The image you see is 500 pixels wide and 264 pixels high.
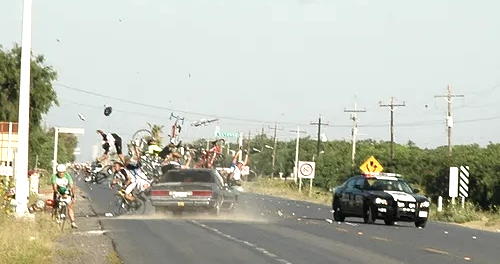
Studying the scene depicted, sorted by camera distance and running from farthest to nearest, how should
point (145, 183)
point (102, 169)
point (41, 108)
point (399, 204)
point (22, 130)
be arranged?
point (41, 108)
point (102, 169)
point (145, 183)
point (399, 204)
point (22, 130)

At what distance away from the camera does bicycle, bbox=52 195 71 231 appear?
26.6 metres

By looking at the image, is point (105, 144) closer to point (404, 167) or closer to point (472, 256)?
point (472, 256)

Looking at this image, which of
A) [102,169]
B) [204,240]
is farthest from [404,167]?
[204,240]

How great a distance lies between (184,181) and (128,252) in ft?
53.7

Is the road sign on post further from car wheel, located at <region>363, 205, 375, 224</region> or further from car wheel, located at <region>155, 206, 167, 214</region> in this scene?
car wheel, located at <region>155, 206, 167, 214</region>

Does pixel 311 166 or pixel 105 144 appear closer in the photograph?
pixel 105 144

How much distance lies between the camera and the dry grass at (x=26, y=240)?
16.5 m

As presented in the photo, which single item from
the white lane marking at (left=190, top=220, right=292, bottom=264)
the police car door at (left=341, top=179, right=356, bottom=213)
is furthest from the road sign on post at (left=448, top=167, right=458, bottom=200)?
the white lane marking at (left=190, top=220, right=292, bottom=264)

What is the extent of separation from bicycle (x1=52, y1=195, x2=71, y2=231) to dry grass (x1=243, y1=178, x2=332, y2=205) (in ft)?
145

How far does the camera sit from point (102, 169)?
4847cm

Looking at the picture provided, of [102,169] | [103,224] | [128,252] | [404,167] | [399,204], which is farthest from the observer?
[404,167]

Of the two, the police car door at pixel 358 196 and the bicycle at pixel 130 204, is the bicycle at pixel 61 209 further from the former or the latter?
the police car door at pixel 358 196

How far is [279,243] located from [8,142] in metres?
31.7

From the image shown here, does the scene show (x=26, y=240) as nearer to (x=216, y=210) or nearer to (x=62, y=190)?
(x=62, y=190)
